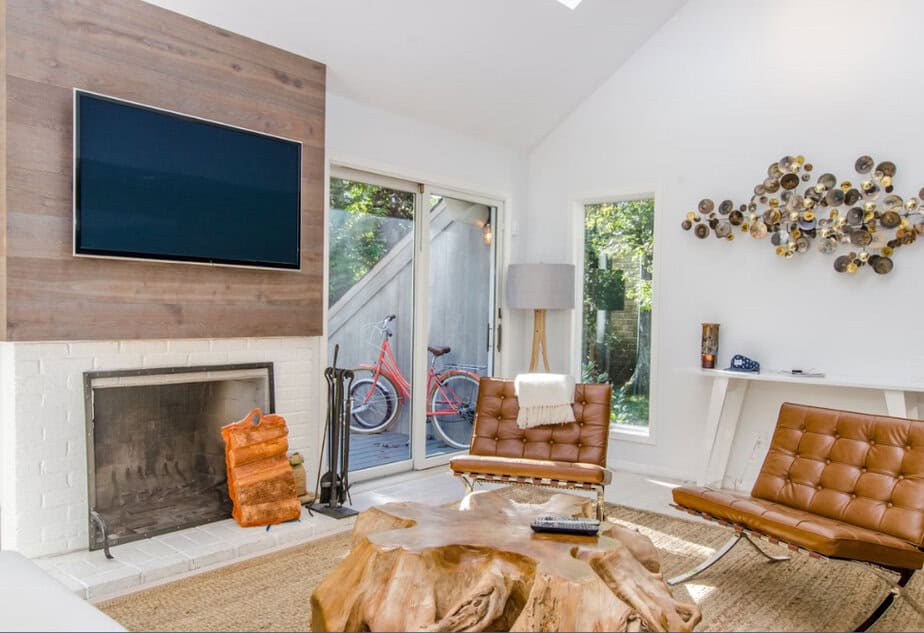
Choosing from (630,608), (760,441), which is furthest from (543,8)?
(630,608)

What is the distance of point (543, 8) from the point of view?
439cm

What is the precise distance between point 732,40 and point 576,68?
1.07 m

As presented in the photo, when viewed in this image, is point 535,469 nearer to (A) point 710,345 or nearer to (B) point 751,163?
(A) point 710,345

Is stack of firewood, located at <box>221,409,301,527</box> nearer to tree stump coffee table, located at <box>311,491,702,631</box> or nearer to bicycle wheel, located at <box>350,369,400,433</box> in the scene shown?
Result: bicycle wheel, located at <box>350,369,400,433</box>

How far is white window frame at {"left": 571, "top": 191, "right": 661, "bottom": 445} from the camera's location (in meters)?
5.10

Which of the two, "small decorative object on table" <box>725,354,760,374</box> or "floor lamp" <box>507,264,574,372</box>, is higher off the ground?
"floor lamp" <box>507,264,574,372</box>

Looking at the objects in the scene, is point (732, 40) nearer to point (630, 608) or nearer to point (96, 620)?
point (630, 608)

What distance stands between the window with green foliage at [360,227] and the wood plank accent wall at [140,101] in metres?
0.30

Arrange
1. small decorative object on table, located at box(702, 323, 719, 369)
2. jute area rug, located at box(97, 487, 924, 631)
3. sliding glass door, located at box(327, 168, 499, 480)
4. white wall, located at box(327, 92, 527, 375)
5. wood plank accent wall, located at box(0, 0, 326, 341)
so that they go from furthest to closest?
small decorative object on table, located at box(702, 323, 719, 369)
sliding glass door, located at box(327, 168, 499, 480)
white wall, located at box(327, 92, 527, 375)
wood plank accent wall, located at box(0, 0, 326, 341)
jute area rug, located at box(97, 487, 924, 631)

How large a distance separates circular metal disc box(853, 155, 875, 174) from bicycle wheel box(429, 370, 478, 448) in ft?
9.57

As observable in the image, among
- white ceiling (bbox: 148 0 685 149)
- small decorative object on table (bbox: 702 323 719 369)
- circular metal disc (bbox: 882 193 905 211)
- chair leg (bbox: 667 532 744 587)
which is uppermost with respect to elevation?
white ceiling (bbox: 148 0 685 149)

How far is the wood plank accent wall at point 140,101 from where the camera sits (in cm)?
293

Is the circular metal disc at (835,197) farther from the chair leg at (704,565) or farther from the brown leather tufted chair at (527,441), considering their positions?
the chair leg at (704,565)

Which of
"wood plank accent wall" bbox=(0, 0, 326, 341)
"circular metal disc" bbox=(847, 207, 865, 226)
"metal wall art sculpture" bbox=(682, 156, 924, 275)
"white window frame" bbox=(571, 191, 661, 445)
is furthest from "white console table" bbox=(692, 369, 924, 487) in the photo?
"wood plank accent wall" bbox=(0, 0, 326, 341)
